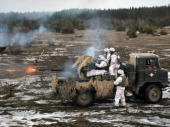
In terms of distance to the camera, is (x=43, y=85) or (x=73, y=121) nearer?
(x=73, y=121)

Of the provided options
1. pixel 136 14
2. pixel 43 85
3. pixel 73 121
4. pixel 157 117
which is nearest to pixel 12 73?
pixel 43 85

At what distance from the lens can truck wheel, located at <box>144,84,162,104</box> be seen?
1148cm

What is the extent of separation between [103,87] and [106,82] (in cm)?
→ 25

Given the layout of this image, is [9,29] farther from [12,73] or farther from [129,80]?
[129,80]

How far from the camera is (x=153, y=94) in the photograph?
11531mm

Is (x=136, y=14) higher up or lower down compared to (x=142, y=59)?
higher up

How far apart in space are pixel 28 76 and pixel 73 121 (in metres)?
9.01

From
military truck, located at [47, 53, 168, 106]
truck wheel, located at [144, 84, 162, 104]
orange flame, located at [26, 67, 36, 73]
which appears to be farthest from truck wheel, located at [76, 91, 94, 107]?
orange flame, located at [26, 67, 36, 73]

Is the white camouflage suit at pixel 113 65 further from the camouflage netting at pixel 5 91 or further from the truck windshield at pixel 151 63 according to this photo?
the camouflage netting at pixel 5 91

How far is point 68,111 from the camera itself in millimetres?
10586

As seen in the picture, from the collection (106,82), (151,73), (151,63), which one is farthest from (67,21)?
(106,82)

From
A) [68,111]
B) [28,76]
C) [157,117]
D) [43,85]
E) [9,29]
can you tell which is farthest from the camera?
[9,29]

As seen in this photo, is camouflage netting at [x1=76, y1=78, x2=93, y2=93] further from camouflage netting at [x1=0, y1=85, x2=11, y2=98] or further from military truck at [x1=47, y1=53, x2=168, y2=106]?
camouflage netting at [x1=0, y1=85, x2=11, y2=98]

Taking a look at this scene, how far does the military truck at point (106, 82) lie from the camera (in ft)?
35.8
